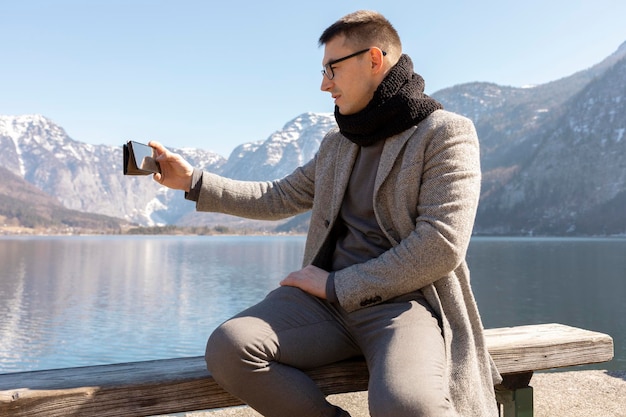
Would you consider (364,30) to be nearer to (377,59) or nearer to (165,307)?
(377,59)

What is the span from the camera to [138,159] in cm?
261

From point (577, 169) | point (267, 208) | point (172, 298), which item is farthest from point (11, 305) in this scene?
point (577, 169)

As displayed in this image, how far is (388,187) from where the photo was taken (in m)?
2.50

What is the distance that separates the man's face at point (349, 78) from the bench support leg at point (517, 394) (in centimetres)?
155

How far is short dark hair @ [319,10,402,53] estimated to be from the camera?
253 cm

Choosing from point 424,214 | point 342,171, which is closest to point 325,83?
point 342,171

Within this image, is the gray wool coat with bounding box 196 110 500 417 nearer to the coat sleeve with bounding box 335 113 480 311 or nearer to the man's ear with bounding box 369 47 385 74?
the coat sleeve with bounding box 335 113 480 311

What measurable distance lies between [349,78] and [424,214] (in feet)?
2.09

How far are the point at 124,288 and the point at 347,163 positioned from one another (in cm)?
3703

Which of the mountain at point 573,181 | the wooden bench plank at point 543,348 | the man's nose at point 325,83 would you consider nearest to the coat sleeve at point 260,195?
the man's nose at point 325,83

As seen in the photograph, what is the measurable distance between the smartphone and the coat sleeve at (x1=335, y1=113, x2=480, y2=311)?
3.01ft

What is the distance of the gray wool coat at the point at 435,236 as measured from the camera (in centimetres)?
231

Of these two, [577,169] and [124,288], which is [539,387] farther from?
[577,169]

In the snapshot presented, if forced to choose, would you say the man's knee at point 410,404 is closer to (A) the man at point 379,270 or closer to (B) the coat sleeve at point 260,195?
(A) the man at point 379,270
